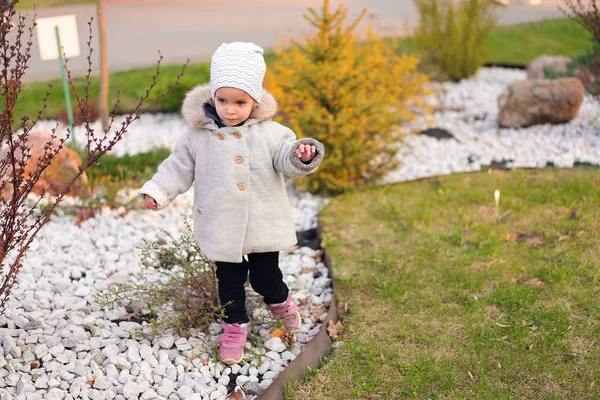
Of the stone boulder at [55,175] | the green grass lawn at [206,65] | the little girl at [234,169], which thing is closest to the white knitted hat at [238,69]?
the little girl at [234,169]

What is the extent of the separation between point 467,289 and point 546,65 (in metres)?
4.66

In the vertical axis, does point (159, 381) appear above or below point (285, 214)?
below

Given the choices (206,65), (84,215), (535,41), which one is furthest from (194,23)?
(84,215)

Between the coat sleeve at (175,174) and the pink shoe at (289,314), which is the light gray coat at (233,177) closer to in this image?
the coat sleeve at (175,174)

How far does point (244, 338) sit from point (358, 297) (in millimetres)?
731

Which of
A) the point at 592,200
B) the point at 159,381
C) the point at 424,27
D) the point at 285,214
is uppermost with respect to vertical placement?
the point at 424,27

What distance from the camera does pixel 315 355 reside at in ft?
9.41

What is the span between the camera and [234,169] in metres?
2.73

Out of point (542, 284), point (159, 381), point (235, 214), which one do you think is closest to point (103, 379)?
point (159, 381)

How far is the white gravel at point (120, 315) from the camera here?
273cm

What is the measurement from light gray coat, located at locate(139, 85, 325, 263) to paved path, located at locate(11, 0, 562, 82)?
6.36 m

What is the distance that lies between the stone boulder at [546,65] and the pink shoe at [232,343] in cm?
536

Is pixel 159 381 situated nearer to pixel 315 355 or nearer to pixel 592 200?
pixel 315 355

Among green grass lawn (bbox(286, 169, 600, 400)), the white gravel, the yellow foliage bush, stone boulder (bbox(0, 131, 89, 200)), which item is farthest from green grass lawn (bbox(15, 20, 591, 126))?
green grass lawn (bbox(286, 169, 600, 400))
